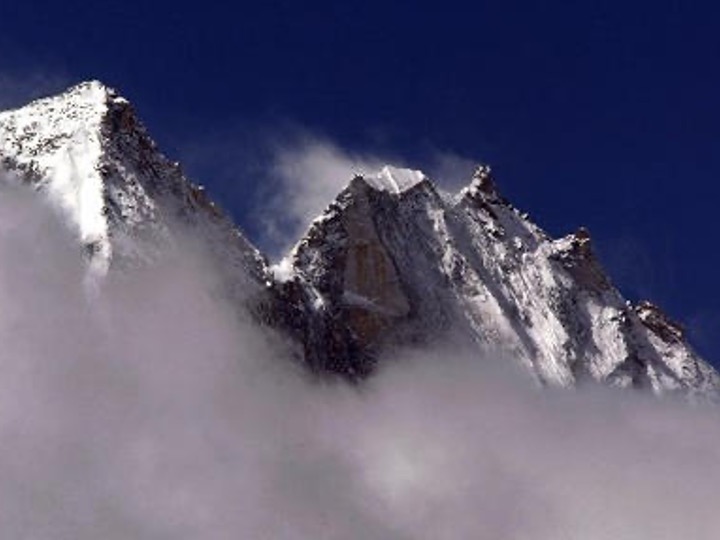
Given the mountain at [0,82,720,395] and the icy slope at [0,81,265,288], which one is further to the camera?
the mountain at [0,82,720,395]

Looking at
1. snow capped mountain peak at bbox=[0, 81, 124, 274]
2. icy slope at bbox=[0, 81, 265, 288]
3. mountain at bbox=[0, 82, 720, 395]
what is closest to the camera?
snow capped mountain peak at bbox=[0, 81, 124, 274]

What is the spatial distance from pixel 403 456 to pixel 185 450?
40.7 m

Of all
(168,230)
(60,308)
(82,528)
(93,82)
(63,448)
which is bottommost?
(82,528)

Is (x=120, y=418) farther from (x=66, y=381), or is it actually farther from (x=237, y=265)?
(x=237, y=265)

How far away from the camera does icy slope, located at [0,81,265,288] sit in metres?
149

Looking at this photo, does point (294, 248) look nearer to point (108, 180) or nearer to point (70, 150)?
point (70, 150)

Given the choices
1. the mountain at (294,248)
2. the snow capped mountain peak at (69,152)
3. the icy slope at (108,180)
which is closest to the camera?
the snow capped mountain peak at (69,152)

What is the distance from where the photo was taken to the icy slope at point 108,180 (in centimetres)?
14888

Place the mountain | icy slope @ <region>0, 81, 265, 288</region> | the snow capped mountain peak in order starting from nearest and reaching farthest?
1. the snow capped mountain peak
2. icy slope @ <region>0, 81, 265, 288</region>
3. the mountain

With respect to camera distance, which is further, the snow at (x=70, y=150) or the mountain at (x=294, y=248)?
the mountain at (x=294, y=248)

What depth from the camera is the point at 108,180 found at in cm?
15412

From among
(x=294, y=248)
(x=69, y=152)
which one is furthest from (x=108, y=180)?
(x=294, y=248)

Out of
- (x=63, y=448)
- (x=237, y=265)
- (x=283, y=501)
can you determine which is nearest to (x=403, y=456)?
(x=237, y=265)

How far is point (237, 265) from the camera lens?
161875 millimetres
